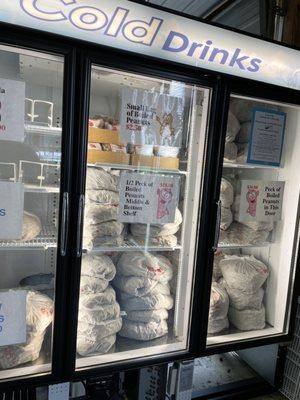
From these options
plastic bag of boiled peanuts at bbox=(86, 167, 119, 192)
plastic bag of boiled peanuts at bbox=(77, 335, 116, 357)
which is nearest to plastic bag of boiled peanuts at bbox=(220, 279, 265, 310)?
plastic bag of boiled peanuts at bbox=(77, 335, 116, 357)

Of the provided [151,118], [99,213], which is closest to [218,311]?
[99,213]

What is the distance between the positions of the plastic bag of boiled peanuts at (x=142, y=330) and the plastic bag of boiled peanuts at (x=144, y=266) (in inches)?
9.9

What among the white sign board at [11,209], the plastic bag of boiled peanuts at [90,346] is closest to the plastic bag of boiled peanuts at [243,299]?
the plastic bag of boiled peanuts at [90,346]

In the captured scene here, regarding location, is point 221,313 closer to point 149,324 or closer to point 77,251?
point 149,324

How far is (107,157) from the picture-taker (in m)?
1.70

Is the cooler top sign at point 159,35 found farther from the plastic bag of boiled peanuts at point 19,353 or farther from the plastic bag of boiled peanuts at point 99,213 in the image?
the plastic bag of boiled peanuts at point 19,353

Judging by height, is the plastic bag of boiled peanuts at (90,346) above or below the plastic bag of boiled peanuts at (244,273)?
below

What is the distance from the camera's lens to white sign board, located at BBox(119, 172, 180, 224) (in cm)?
161

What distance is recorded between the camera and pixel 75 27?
4.15 ft

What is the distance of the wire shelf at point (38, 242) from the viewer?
145 centimetres

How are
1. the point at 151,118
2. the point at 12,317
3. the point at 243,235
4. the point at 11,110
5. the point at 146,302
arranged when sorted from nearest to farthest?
the point at 11,110, the point at 12,317, the point at 151,118, the point at 146,302, the point at 243,235

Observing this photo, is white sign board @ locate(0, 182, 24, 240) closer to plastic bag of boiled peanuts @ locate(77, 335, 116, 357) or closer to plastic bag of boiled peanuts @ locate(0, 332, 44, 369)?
plastic bag of boiled peanuts @ locate(0, 332, 44, 369)

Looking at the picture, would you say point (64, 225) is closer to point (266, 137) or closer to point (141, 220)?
point (141, 220)

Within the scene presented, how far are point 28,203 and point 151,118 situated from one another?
827 mm
